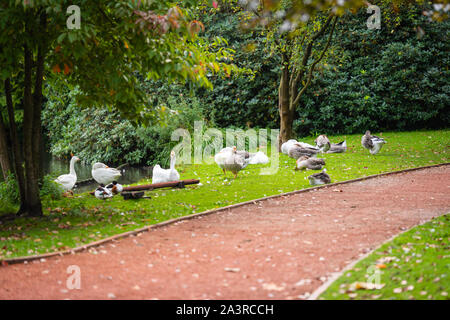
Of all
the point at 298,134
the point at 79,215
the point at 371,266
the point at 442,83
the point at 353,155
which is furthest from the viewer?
the point at 298,134

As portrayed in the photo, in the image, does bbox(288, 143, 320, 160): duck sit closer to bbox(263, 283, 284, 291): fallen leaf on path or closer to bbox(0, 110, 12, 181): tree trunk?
bbox(0, 110, 12, 181): tree trunk

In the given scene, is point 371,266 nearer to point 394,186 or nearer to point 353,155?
point 394,186

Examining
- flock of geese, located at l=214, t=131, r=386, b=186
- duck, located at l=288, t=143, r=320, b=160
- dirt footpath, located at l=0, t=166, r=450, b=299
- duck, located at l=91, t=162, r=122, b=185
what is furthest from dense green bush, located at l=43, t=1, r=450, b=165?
dirt footpath, located at l=0, t=166, r=450, b=299

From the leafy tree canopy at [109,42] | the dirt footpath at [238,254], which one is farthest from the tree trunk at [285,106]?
the leafy tree canopy at [109,42]

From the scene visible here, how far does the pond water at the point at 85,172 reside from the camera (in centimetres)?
1539

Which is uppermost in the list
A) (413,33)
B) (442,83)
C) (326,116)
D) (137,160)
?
(413,33)

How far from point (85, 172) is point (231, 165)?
9696mm

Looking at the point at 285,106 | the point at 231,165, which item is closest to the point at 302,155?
the point at 285,106

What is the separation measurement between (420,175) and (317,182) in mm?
2949

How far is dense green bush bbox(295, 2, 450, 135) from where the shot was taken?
20406 mm

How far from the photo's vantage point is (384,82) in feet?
68.3

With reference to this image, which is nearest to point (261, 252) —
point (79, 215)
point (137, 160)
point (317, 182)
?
point (79, 215)

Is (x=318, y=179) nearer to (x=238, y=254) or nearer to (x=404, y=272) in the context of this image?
(x=238, y=254)
